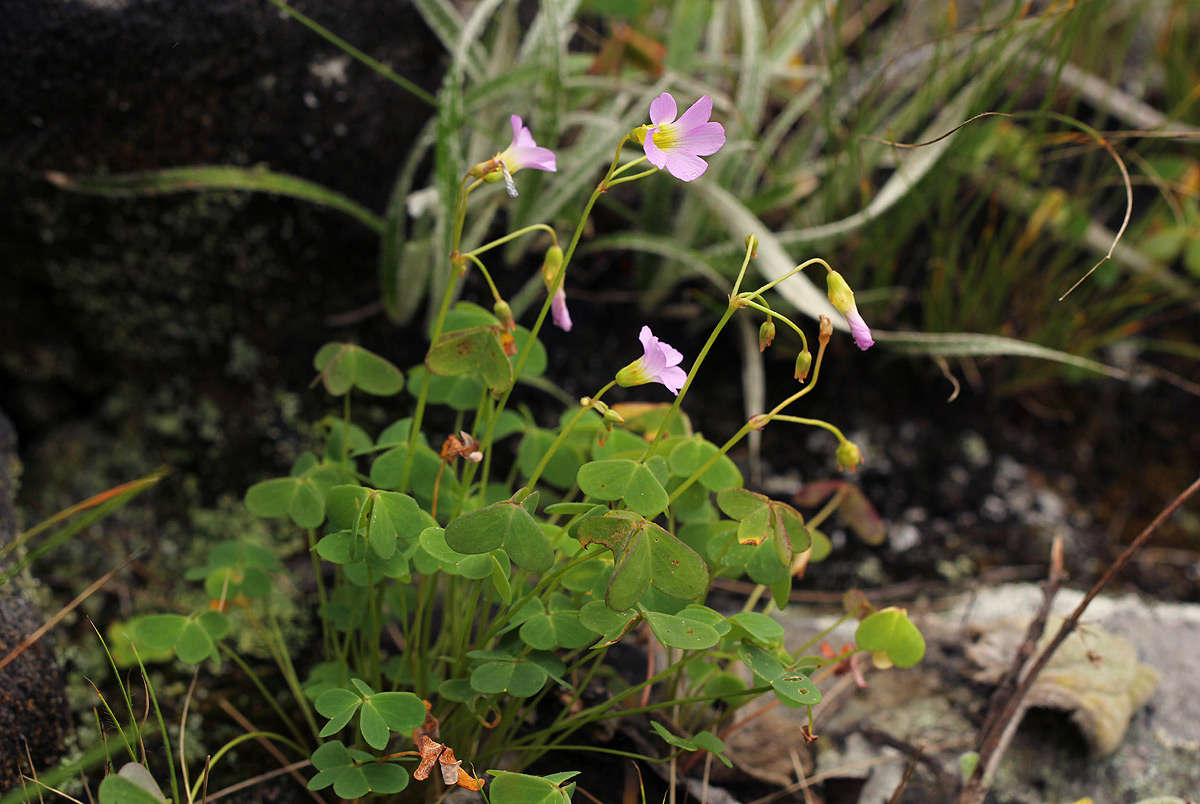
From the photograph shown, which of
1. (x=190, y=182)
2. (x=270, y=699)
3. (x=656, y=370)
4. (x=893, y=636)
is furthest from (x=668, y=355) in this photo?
(x=190, y=182)

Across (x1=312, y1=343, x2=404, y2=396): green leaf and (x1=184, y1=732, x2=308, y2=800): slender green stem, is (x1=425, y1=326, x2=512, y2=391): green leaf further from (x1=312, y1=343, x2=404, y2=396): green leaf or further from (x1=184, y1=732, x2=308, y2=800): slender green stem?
(x1=184, y1=732, x2=308, y2=800): slender green stem

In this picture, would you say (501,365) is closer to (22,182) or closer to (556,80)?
(556,80)

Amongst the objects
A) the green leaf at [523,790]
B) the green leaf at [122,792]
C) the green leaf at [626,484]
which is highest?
the green leaf at [626,484]

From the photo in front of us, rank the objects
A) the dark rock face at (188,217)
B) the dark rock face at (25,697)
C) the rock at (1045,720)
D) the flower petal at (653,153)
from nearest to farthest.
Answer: the flower petal at (653,153)
the dark rock face at (25,697)
the rock at (1045,720)
the dark rock face at (188,217)

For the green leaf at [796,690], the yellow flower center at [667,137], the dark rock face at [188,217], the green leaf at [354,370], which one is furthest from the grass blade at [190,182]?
the green leaf at [796,690]

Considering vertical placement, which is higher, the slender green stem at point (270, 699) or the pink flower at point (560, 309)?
the pink flower at point (560, 309)

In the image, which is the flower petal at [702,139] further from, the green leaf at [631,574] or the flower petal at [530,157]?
the green leaf at [631,574]

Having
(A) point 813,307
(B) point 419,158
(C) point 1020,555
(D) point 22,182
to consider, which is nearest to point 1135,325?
(C) point 1020,555

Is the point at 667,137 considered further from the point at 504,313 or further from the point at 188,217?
the point at 188,217
